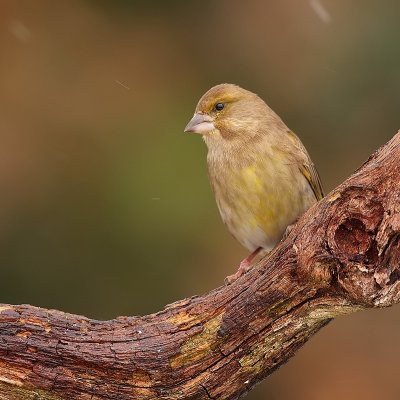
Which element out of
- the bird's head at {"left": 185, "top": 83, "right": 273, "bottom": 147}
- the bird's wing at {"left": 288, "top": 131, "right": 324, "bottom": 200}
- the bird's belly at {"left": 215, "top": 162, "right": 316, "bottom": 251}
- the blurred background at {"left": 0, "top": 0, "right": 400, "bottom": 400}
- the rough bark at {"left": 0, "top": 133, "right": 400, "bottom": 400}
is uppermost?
the blurred background at {"left": 0, "top": 0, "right": 400, "bottom": 400}

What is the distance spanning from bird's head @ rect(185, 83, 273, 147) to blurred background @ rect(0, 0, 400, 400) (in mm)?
2689

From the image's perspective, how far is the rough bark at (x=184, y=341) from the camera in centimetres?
465

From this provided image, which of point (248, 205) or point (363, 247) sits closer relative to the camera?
point (363, 247)

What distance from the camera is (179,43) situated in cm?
967

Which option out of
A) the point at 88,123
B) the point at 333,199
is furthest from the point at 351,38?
the point at 333,199

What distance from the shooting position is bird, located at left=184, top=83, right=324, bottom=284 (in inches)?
223

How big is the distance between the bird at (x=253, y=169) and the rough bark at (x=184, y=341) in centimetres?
75

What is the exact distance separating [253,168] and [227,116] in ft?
1.33

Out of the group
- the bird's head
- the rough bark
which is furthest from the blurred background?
the rough bark

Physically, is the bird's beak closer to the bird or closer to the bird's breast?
the bird

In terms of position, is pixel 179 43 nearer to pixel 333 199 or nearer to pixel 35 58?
pixel 35 58

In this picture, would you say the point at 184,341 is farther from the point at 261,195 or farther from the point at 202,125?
the point at 202,125

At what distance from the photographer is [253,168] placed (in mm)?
5684

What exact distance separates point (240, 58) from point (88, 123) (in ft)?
4.60
